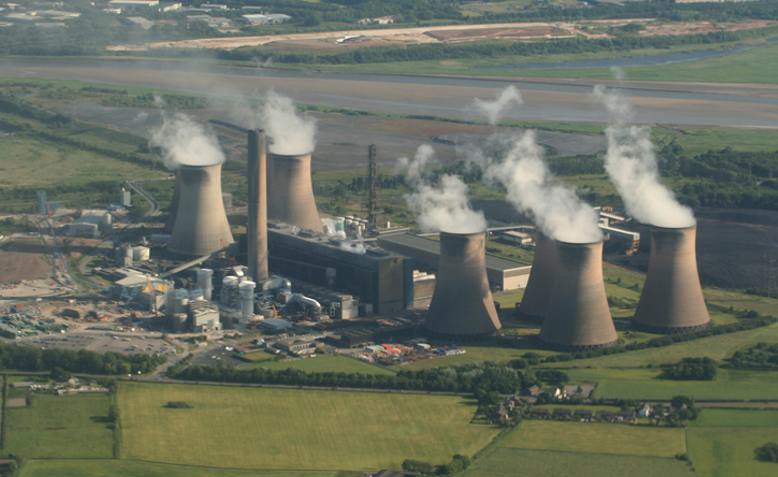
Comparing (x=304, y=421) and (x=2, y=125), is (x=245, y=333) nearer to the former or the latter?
(x=304, y=421)

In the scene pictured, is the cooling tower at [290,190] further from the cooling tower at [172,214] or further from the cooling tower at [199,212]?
the cooling tower at [172,214]

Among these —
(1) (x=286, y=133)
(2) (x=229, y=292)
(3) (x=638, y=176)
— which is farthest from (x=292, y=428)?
(1) (x=286, y=133)

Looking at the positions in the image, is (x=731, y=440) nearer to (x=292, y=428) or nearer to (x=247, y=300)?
(x=292, y=428)

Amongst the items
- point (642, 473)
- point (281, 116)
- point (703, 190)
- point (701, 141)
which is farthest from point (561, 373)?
point (701, 141)

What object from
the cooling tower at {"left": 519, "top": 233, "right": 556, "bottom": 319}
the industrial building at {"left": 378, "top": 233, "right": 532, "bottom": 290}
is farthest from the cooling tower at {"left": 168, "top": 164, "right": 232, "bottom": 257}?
the cooling tower at {"left": 519, "top": 233, "right": 556, "bottom": 319}

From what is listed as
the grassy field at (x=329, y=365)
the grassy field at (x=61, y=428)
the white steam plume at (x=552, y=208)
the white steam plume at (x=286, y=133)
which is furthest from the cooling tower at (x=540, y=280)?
the grassy field at (x=61, y=428)

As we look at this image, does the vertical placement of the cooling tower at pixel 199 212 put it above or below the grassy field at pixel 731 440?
above

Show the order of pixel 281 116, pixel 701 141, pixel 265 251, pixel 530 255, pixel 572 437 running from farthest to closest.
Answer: pixel 701 141
pixel 281 116
pixel 530 255
pixel 265 251
pixel 572 437
